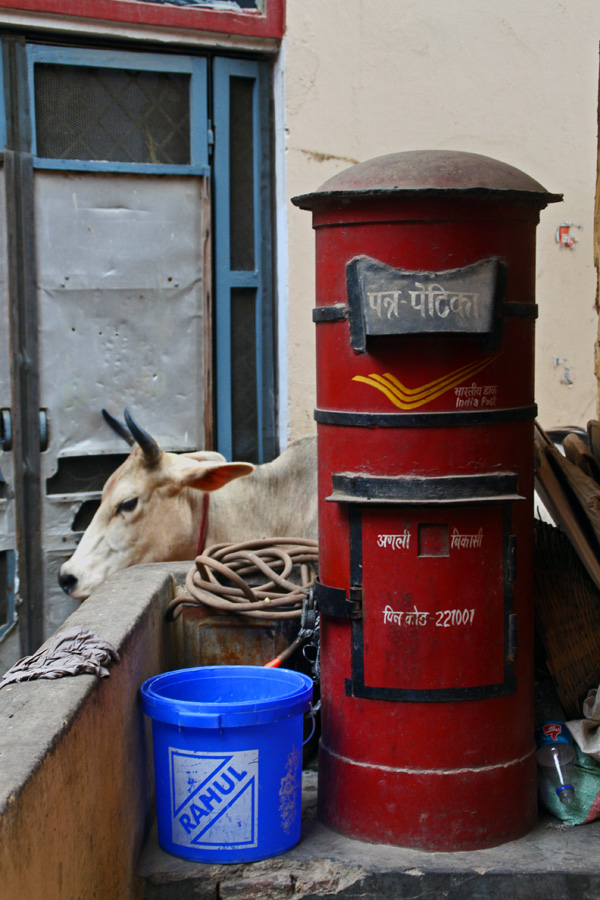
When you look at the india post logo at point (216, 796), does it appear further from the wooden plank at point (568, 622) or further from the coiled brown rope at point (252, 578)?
the wooden plank at point (568, 622)

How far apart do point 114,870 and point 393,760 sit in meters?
0.82

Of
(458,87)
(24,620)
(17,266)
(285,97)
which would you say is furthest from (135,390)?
(458,87)

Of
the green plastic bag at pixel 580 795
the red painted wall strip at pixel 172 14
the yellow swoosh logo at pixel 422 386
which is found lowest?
the green plastic bag at pixel 580 795

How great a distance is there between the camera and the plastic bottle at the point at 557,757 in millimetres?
3000

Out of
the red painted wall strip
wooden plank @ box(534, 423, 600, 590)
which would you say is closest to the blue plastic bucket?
wooden plank @ box(534, 423, 600, 590)

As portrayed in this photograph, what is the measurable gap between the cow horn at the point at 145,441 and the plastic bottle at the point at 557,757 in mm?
2313

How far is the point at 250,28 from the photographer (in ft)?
16.9

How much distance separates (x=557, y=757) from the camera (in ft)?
10.0

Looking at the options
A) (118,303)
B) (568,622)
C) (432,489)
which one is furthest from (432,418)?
(118,303)

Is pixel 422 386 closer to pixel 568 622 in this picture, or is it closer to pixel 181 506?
pixel 568 622

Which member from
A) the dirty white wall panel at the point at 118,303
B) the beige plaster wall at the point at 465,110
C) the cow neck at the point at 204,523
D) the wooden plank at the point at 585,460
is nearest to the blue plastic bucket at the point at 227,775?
the wooden plank at the point at 585,460

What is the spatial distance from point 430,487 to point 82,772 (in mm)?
1173

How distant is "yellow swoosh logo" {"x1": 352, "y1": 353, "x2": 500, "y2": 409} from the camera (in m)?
2.72

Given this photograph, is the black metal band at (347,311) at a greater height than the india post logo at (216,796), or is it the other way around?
the black metal band at (347,311)
